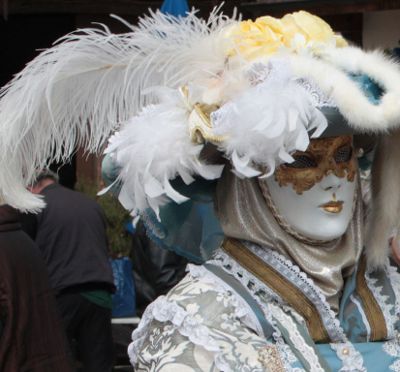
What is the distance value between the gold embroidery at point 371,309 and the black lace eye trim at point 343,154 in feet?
0.86

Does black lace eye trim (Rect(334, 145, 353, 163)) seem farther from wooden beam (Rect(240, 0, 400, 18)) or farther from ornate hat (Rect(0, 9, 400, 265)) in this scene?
wooden beam (Rect(240, 0, 400, 18))

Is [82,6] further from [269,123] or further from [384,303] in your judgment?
[269,123]

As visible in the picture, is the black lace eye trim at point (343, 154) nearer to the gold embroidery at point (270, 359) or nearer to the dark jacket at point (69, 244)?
the gold embroidery at point (270, 359)

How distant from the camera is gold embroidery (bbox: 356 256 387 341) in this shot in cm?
265

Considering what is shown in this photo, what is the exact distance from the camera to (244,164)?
7.93 feet

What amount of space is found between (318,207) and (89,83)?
1.99ft

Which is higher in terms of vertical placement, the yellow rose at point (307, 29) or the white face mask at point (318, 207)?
the yellow rose at point (307, 29)

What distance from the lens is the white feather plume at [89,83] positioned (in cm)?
264

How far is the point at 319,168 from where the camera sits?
2604 mm

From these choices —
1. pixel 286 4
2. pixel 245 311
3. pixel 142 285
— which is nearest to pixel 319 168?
pixel 245 311

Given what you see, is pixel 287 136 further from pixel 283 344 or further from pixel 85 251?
pixel 85 251

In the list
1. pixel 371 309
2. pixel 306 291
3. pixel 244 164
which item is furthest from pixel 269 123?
pixel 371 309

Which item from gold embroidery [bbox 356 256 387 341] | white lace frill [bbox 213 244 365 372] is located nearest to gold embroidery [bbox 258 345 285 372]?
white lace frill [bbox 213 244 365 372]

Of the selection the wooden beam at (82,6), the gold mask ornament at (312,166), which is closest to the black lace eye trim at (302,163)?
the gold mask ornament at (312,166)
